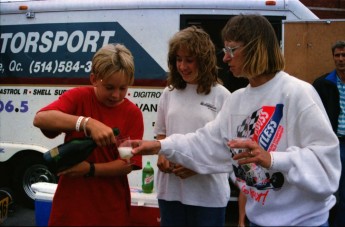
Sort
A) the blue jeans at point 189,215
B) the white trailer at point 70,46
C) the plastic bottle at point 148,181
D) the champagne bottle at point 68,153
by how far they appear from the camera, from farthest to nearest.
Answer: the white trailer at point 70,46 < the plastic bottle at point 148,181 < the blue jeans at point 189,215 < the champagne bottle at point 68,153

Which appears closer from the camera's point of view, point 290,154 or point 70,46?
point 290,154

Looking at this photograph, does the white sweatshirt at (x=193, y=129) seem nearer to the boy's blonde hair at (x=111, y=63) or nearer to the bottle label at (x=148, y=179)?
the boy's blonde hair at (x=111, y=63)

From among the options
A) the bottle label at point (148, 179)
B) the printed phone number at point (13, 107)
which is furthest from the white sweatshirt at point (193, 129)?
the printed phone number at point (13, 107)

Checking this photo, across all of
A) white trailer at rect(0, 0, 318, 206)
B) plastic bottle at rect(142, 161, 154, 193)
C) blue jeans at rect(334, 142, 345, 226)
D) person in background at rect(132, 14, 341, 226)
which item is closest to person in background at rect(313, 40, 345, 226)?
blue jeans at rect(334, 142, 345, 226)

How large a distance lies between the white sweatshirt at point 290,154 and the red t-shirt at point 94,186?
0.58 meters

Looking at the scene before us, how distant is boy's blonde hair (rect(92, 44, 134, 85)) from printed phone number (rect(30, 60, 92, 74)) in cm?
339

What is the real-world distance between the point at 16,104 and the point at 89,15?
168cm

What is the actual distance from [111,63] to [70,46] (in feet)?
12.0

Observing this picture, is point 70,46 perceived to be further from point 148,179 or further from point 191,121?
point 191,121

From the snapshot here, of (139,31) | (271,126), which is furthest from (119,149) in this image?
(139,31)

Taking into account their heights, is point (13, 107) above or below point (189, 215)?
above

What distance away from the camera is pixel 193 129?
2.69m

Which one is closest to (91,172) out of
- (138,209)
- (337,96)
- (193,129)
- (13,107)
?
(193,129)

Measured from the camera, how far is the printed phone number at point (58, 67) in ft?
18.2
